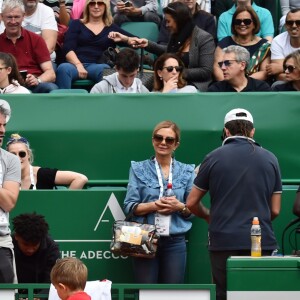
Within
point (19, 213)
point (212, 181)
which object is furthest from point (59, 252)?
point (212, 181)

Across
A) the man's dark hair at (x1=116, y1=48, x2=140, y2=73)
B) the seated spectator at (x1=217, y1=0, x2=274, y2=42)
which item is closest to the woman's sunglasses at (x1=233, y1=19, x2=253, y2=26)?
the seated spectator at (x1=217, y1=0, x2=274, y2=42)

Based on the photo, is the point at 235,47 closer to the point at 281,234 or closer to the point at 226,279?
the point at 281,234

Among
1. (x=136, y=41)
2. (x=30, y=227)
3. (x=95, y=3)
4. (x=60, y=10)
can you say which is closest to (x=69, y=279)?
(x=30, y=227)

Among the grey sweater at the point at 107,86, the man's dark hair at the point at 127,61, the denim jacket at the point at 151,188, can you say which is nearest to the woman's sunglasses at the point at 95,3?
the grey sweater at the point at 107,86

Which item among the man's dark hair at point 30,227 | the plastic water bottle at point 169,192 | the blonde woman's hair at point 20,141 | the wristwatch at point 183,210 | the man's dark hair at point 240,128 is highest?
the blonde woman's hair at point 20,141

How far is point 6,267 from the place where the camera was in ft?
31.1

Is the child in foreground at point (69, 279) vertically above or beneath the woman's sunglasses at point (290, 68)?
beneath

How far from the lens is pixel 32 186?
36.5ft

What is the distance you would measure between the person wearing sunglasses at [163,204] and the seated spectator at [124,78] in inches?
71.8

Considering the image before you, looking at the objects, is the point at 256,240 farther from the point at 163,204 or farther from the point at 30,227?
the point at 30,227

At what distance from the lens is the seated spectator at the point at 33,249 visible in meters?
9.95

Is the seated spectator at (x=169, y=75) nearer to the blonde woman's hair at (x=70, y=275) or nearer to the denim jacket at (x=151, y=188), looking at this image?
the denim jacket at (x=151, y=188)

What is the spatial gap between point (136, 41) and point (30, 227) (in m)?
4.23

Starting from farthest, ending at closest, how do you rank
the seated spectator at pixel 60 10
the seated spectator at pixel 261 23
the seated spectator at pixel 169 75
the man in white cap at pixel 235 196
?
1. the seated spectator at pixel 60 10
2. the seated spectator at pixel 261 23
3. the seated spectator at pixel 169 75
4. the man in white cap at pixel 235 196
